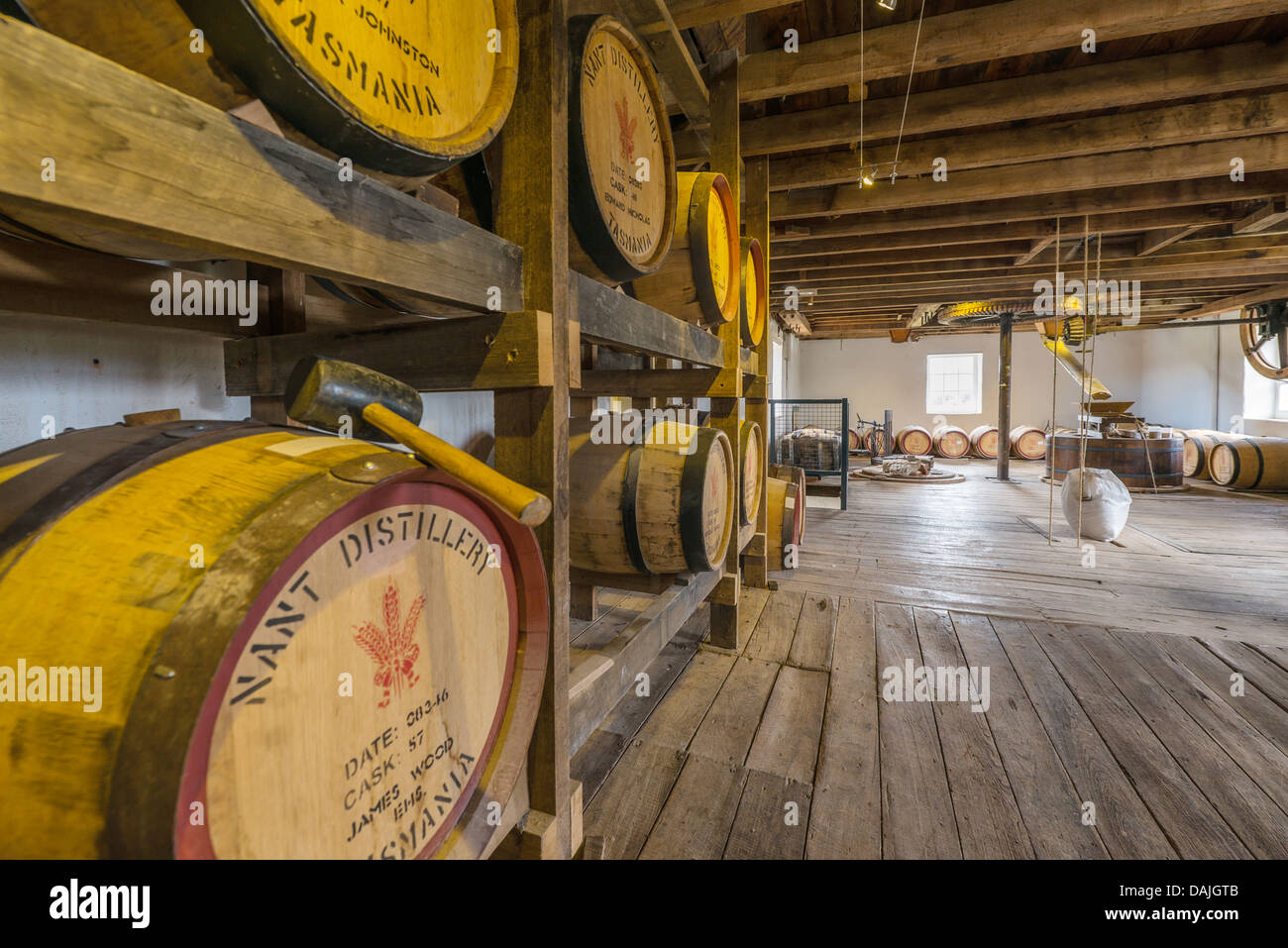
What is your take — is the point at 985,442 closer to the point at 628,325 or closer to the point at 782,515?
the point at 782,515

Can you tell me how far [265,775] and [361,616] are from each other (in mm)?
191

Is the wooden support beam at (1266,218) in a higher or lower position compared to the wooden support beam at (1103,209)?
lower

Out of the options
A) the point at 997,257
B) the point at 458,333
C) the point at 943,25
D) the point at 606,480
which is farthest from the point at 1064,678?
the point at 997,257

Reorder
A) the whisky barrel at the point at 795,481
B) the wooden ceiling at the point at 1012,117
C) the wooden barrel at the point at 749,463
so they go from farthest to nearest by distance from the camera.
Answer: the whisky barrel at the point at 795,481 → the wooden barrel at the point at 749,463 → the wooden ceiling at the point at 1012,117

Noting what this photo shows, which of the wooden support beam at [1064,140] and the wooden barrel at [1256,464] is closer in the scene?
the wooden support beam at [1064,140]

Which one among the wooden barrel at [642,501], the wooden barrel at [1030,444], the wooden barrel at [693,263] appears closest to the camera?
the wooden barrel at [642,501]

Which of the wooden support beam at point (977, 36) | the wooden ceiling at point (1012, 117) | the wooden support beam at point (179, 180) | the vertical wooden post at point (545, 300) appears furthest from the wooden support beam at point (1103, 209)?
the wooden support beam at point (179, 180)

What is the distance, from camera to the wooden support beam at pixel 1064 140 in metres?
3.55

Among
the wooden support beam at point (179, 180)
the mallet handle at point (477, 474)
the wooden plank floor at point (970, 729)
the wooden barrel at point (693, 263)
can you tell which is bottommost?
the wooden plank floor at point (970, 729)

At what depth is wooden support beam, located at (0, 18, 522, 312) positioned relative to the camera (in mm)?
509

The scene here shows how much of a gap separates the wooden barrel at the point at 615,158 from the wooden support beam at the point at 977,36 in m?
1.77

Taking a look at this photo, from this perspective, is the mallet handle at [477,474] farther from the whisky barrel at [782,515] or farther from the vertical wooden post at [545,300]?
the whisky barrel at [782,515]

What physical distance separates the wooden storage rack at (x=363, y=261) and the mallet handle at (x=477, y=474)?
0.27 m
